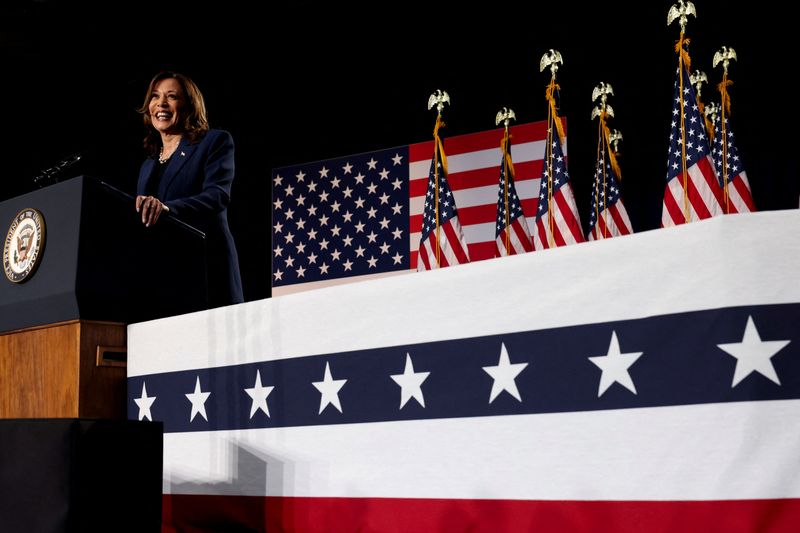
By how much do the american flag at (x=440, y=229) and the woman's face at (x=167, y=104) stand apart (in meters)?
1.74

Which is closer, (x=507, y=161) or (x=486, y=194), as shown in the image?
(x=507, y=161)

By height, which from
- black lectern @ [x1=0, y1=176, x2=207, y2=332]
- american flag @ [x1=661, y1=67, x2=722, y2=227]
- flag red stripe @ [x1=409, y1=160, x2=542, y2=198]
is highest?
flag red stripe @ [x1=409, y1=160, x2=542, y2=198]

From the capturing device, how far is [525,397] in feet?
3.59

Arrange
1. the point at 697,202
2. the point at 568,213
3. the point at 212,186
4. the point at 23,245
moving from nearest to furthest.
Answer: the point at 23,245 → the point at 212,186 → the point at 697,202 → the point at 568,213

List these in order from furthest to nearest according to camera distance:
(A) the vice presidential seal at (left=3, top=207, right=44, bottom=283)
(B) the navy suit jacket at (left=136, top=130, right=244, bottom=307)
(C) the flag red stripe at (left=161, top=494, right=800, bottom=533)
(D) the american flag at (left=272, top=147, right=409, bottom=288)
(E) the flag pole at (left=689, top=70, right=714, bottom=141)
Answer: (D) the american flag at (left=272, top=147, right=409, bottom=288) < (E) the flag pole at (left=689, top=70, right=714, bottom=141) < (B) the navy suit jacket at (left=136, top=130, right=244, bottom=307) < (A) the vice presidential seal at (left=3, top=207, right=44, bottom=283) < (C) the flag red stripe at (left=161, top=494, right=800, bottom=533)

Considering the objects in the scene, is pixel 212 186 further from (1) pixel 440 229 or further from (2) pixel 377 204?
(2) pixel 377 204

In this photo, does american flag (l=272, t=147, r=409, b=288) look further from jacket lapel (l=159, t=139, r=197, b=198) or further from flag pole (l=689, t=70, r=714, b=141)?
jacket lapel (l=159, t=139, r=197, b=198)

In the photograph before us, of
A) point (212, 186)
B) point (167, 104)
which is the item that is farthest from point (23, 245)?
point (167, 104)

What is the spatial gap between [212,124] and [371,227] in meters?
1.48

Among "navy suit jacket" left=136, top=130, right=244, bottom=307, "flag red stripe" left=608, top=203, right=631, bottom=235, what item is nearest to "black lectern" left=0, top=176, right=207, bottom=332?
"navy suit jacket" left=136, top=130, right=244, bottom=307

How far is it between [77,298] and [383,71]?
13.3 feet

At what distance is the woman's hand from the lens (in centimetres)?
179

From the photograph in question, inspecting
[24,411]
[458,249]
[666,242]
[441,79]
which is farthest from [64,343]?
[441,79]

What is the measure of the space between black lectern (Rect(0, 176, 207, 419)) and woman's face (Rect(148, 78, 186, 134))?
0.60 metres
